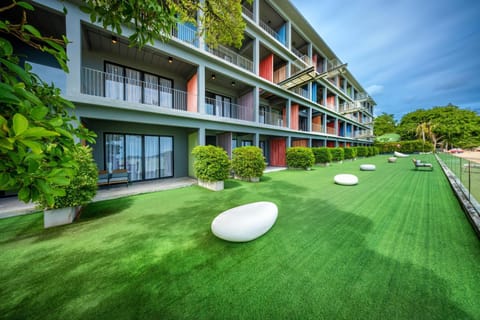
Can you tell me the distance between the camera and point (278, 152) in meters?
14.0

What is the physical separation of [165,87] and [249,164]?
592 cm

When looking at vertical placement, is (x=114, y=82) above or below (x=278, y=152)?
above

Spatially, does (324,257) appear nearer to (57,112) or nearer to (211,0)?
(57,112)

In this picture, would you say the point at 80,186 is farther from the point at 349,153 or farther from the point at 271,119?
the point at 349,153

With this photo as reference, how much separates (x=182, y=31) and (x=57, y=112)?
8804 mm

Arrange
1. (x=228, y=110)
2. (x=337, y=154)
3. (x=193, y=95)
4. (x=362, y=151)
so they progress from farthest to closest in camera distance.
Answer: (x=362, y=151) → (x=337, y=154) → (x=228, y=110) → (x=193, y=95)

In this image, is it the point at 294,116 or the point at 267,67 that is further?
the point at 294,116

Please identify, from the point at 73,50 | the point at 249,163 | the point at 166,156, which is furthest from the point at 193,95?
the point at 249,163

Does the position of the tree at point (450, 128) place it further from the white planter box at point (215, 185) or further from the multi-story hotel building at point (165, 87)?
the white planter box at point (215, 185)

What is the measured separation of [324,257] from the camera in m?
2.52

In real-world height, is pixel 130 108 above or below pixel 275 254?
above

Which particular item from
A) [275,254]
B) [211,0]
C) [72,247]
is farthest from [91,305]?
[211,0]

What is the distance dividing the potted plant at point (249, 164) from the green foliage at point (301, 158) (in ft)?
16.1

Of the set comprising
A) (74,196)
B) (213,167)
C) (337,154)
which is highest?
(337,154)
